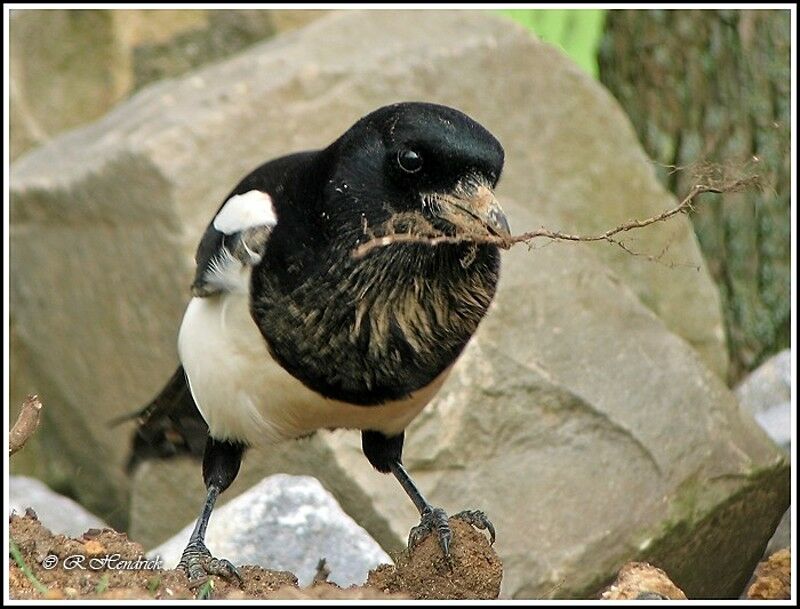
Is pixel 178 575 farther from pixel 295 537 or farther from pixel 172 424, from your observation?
pixel 172 424

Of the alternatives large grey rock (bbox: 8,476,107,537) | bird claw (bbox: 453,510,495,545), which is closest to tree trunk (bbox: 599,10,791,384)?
bird claw (bbox: 453,510,495,545)

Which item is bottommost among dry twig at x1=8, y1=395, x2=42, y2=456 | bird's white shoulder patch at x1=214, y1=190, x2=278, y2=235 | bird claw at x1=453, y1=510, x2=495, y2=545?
bird claw at x1=453, y1=510, x2=495, y2=545

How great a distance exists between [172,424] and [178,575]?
987 millimetres

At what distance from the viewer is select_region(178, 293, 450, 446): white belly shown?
3.21 meters

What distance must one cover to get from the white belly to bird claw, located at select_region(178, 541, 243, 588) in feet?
1.09

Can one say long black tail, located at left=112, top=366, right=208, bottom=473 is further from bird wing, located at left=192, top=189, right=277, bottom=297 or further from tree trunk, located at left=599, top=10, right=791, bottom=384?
tree trunk, located at left=599, top=10, right=791, bottom=384

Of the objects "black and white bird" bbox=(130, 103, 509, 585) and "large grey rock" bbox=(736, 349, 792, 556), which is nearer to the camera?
"black and white bird" bbox=(130, 103, 509, 585)

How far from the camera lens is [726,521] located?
4.33m

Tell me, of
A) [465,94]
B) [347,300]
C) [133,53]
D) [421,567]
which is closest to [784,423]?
[465,94]

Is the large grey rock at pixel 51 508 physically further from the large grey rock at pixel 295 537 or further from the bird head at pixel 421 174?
the bird head at pixel 421 174

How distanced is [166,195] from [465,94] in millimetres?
1321

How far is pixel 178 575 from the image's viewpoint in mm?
3045

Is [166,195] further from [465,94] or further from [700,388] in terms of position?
[700,388]

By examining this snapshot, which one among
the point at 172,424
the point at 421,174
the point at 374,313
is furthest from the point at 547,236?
the point at 172,424
